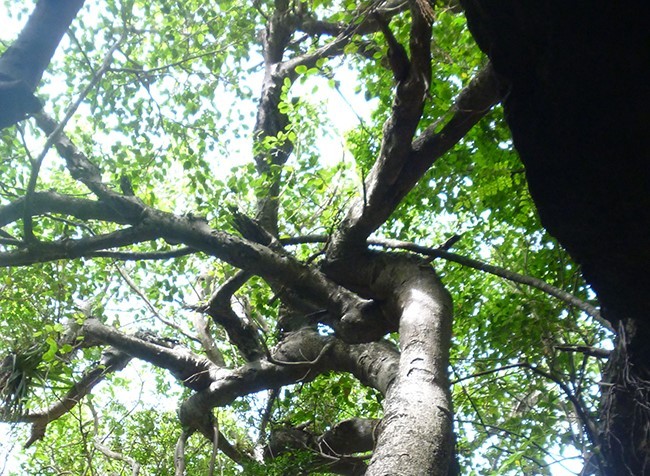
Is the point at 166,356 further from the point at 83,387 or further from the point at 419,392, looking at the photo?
the point at 419,392

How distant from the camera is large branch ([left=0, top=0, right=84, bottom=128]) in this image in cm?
335

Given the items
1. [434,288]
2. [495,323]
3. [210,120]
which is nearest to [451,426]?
[434,288]

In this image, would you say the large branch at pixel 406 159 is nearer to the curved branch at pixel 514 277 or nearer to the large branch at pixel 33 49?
the curved branch at pixel 514 277

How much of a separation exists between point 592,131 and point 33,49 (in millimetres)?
3182

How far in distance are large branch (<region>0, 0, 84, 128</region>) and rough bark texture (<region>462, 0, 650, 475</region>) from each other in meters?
2.46

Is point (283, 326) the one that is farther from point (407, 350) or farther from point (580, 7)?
point (580, 7)

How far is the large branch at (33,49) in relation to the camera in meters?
3.35

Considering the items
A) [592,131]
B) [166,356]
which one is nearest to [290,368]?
[166,356]

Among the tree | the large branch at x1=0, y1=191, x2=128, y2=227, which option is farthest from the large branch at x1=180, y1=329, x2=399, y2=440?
the large branch at x1=0, y1=191, x2=128, y2=227

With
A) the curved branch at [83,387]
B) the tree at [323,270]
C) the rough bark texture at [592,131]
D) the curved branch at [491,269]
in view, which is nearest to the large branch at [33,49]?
the tree at [323,270]

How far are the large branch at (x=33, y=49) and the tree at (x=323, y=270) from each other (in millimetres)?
486

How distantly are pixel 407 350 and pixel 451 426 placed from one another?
2.17ft

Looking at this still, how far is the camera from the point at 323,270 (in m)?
5.13

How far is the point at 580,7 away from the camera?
6.50ft
